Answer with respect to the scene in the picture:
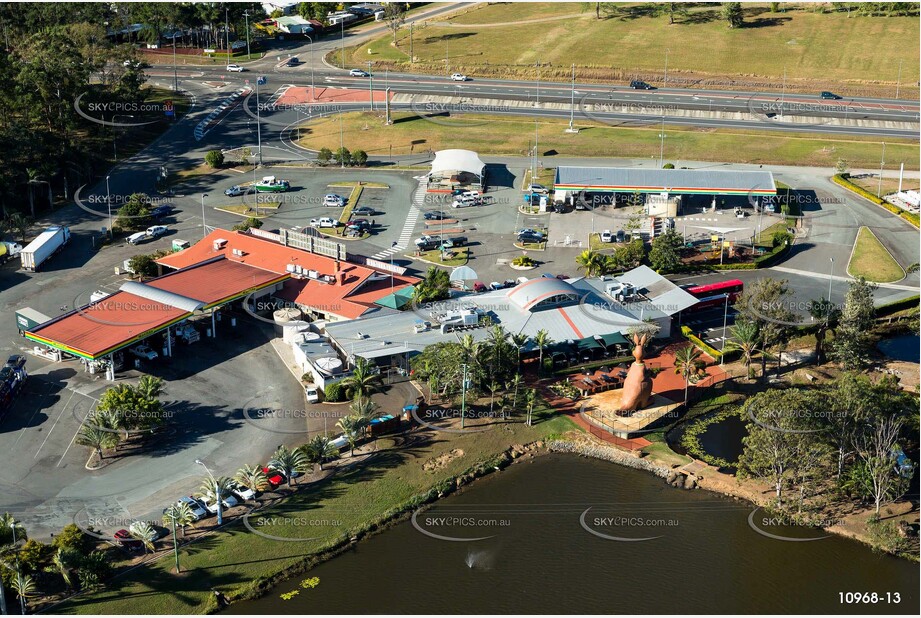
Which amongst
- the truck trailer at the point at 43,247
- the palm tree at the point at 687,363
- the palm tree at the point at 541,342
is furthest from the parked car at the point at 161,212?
the palm tree at the point at 687,363

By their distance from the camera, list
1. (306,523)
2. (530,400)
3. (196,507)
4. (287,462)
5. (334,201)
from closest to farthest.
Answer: (306,523) → (196,507) → (287,462) → (530,400) → (334,201)

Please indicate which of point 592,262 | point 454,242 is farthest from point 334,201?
point 592,262

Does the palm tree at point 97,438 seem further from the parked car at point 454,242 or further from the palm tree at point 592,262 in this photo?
the palm tree at point 592,262

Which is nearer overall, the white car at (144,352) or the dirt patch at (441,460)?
the dirt patch at (441,460)

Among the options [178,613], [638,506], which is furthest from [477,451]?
[178,613]

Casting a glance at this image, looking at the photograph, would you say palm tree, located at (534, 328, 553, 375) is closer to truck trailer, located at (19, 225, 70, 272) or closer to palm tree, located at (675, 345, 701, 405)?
palm tree, located at (675, 345, 701, 405)

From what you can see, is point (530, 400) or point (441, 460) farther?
point (530, 400)

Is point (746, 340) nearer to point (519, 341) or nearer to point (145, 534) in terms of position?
point (519, 341)
